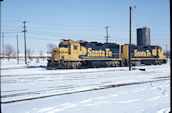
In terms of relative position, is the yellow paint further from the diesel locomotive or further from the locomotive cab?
the locomotive cab

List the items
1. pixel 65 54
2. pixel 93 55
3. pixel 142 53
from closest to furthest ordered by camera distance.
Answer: pixel 65 54 → pixel 93 55 → pixel 142 53

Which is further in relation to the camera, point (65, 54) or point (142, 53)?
point (142, 53)

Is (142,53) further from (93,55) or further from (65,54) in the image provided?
(65,54)

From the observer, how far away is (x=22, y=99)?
6.60 m

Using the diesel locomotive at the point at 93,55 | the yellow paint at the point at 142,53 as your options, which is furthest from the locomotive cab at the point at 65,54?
the yellow paint at the point at 142,53

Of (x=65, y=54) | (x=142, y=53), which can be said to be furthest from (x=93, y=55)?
(x=142, y=53)

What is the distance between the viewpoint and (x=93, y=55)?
2344 centimetres

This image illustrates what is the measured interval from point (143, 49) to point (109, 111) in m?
26.6

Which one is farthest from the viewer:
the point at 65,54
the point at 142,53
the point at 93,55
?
the point at 142,53

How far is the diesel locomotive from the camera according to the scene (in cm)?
2123

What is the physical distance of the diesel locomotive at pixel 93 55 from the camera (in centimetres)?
2123

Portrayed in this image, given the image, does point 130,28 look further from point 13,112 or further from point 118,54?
point 13,112

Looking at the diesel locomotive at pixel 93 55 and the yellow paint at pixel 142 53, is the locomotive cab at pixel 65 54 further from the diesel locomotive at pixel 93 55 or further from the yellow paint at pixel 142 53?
the yellow paint at pixel 142 53

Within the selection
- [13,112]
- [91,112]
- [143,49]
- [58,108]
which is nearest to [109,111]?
[91,112]
